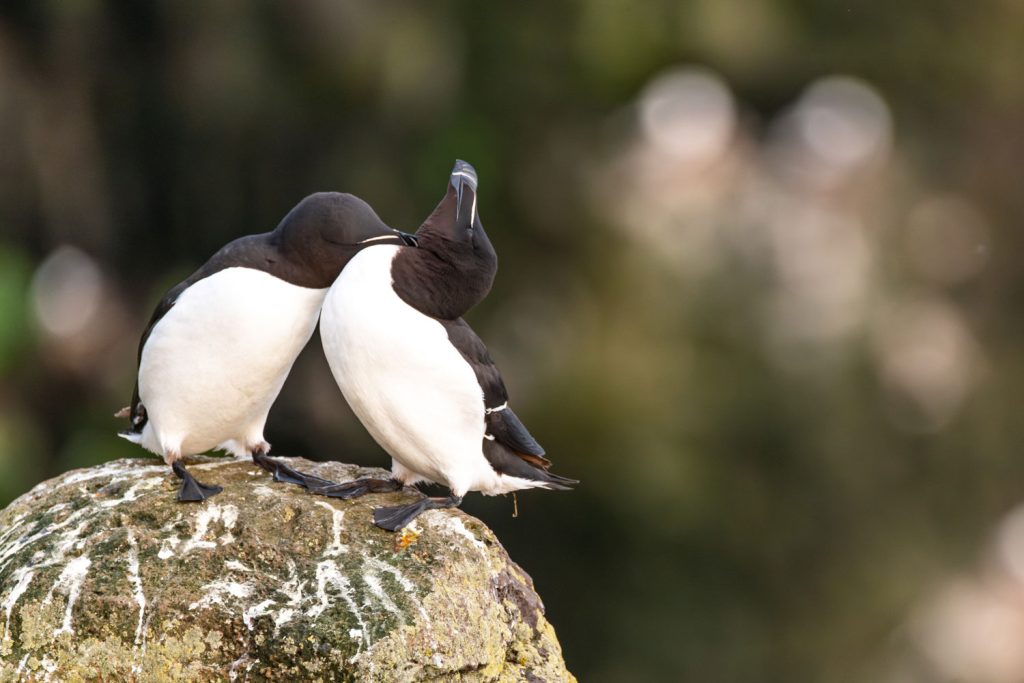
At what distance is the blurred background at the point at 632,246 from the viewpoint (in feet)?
39.7

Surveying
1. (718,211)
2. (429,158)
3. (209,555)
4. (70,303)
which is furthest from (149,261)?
(209,555)

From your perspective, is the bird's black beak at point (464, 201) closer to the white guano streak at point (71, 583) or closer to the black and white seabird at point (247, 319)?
the black and white seabird at point (247, 319)

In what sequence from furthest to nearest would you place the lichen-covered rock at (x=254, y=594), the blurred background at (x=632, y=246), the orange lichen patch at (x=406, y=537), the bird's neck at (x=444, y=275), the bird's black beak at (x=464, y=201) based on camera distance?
the blurred background at (x=632, y=246) → the bird's black beak at (x=464, y=201) → the bird's neck at (x=444, y=275) → the orange lichen patch at (x=406, y=537) → the lichen-covered rock at (x=254, y=594)

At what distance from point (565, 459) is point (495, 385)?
6986 mm

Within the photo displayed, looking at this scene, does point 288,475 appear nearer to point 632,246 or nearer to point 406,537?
point 406,537

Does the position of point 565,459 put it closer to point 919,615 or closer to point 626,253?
point 626,253

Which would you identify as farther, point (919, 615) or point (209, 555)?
point (919, 615)

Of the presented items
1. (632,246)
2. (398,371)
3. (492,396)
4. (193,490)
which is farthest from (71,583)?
(632,246)

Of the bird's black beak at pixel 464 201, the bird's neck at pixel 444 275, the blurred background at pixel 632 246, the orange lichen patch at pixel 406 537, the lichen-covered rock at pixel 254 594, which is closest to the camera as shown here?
the lichen-covered rock at pixel 254 594

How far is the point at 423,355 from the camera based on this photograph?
523 centimetres

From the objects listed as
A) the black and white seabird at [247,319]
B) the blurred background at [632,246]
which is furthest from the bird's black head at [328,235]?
the blurred background at [632,246]

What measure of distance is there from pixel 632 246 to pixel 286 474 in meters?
6.96

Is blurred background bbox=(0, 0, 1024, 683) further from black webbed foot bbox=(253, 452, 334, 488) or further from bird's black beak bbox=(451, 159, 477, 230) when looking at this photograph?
bird's black beak bbox=(451, 159, 477, 230)

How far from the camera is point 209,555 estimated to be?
4953 mm
